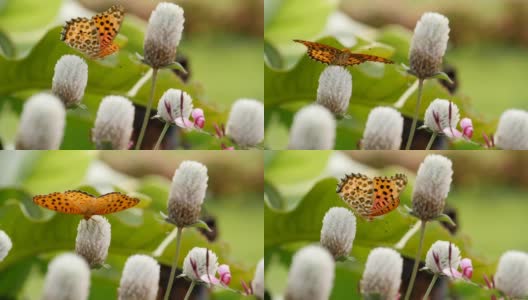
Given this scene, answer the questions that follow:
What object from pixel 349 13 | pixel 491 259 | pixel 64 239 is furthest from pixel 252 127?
pixel 491 259

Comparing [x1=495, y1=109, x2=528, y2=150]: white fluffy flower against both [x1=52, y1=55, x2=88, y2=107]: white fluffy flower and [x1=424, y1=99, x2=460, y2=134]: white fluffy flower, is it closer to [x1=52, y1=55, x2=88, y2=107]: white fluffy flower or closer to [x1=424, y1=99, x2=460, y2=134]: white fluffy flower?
[x1=424, y1=99, x2=460, y2=134]: white fluffy flower

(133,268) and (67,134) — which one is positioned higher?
(67,134)

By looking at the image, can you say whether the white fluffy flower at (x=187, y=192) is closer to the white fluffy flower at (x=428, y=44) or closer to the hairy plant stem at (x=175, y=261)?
the hairy plant stem at (x=175, y=261)

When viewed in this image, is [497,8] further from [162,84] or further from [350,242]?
[162,84]

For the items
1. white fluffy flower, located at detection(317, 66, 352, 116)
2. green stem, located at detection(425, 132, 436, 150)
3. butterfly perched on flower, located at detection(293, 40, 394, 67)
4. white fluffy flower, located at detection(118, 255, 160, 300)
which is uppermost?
butterfly perched on flower, located at detection(293, 40, 394, 67)

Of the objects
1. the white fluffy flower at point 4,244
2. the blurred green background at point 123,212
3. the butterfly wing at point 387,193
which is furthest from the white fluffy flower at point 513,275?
the white fluffy flower at point 4,244

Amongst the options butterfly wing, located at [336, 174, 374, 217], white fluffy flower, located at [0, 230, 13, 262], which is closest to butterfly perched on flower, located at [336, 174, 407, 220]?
butterfly wing, located at [336, 174, 374, 217]
